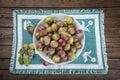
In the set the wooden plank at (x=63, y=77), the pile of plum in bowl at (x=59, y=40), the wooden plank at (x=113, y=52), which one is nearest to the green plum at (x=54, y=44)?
the pile of plum in bowl at (x=59, y=40)

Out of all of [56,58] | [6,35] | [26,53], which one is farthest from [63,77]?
[6,35]

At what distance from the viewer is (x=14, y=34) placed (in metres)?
1.07

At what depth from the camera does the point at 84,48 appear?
1.04 metres

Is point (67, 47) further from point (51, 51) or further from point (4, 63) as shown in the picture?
point (4, 63)

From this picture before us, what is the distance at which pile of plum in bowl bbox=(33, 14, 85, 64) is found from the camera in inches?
39.4

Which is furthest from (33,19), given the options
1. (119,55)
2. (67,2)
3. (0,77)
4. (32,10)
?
(119,55)

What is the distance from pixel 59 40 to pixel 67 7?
199mm

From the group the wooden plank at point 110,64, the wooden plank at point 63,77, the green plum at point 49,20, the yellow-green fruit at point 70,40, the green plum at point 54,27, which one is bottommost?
the wooden plank at point 63,77

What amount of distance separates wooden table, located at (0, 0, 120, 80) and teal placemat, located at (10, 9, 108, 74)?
0.07 feet

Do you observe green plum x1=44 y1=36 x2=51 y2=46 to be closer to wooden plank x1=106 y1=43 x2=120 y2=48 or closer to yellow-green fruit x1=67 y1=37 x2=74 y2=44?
yellow-green fruit x1=67 y1=37 x2=74 y2=44

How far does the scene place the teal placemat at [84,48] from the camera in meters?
1.01

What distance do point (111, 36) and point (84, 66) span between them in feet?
0.63

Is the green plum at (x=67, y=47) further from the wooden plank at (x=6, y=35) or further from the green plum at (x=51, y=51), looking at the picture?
the wooden plank at (x=6, y=35)

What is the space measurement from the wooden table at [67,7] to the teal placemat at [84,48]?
0.07ft
